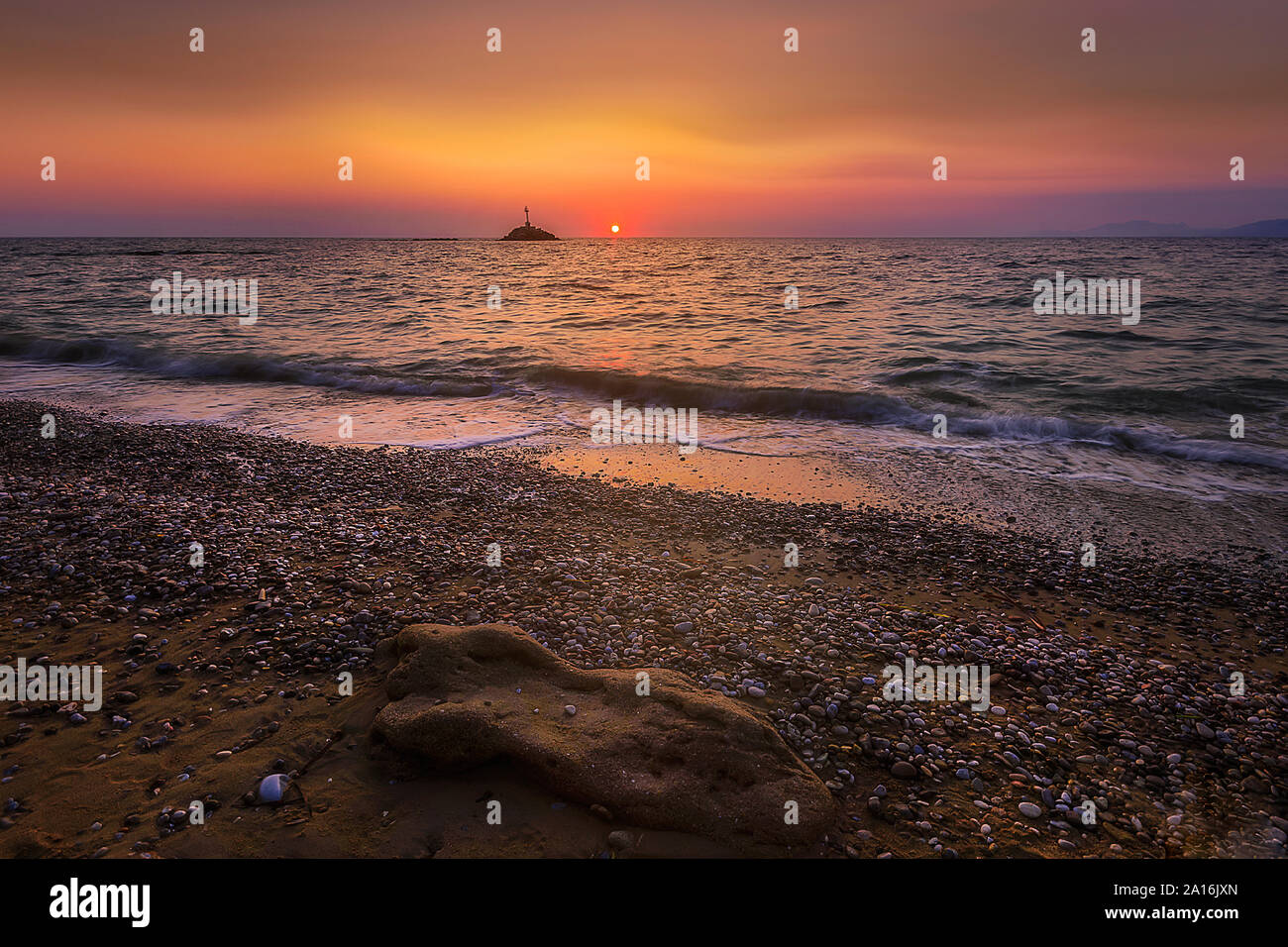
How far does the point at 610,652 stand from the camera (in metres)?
5.96

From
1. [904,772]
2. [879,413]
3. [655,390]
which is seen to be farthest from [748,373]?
[904,772]

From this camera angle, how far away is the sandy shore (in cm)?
407

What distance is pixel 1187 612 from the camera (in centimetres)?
708

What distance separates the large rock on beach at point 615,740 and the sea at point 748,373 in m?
9.09

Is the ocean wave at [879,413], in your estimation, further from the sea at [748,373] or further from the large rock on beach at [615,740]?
the large rock on beach at [615,740]

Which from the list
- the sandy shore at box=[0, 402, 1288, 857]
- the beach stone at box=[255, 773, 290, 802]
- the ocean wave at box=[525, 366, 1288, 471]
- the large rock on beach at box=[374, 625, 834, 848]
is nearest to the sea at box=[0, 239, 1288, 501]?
the ocean wave at box=[525, 366, 1288, 471]

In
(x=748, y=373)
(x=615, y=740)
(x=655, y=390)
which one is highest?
(x=748, y=373)

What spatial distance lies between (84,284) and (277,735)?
62.1 metres

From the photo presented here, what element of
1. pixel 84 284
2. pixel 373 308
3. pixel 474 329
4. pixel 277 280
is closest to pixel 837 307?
pixel 474 329

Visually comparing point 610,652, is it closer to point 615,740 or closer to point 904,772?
point 615,740

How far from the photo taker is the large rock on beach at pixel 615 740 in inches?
157

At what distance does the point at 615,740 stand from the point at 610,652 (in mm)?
1577

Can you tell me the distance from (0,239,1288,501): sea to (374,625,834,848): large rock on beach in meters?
9.09

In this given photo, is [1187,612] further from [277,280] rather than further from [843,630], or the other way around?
[277,280]
